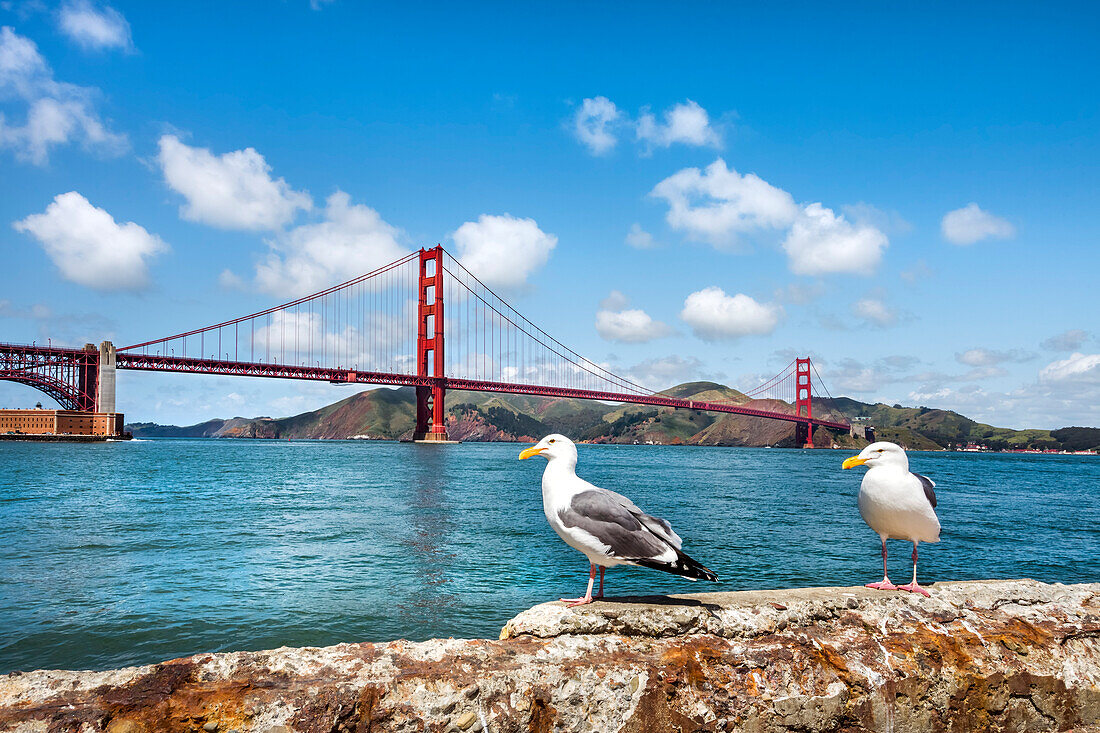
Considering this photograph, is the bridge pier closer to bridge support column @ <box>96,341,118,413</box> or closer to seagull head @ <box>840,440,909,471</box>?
bridge support column @ <box>96,341,118,413</box>

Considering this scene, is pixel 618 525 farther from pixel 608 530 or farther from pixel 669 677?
pixel 669 677

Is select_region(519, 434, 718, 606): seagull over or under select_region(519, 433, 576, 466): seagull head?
under

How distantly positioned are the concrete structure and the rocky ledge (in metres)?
89.4

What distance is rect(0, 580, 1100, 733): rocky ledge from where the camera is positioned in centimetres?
274

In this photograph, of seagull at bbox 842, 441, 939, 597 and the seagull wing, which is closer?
the seagull wing

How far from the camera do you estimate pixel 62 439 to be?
256ft

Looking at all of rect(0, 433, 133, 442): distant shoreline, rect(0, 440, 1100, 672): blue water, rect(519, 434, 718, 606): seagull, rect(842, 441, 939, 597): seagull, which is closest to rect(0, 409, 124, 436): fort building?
rect(0, 433, 133, 442): distant shoreline

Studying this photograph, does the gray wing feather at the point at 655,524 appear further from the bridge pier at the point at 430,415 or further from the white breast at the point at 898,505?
the bridge pier at the point at 430,415

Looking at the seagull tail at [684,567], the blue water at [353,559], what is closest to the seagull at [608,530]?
the seagull tail at [684,567]

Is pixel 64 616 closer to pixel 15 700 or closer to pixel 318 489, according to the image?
pixel 15 700

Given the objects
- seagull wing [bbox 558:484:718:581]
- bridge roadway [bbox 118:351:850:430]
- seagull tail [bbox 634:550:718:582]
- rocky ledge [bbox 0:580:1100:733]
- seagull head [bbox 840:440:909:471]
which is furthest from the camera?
bridge roadway [bbox 118:351:850:430]

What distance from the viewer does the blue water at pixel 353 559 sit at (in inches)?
302

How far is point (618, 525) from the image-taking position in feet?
13.3

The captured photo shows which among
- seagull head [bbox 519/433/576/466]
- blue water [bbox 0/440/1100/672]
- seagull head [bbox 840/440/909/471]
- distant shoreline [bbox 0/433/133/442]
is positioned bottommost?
distant shoreline [bbox 0/433/133/442]
